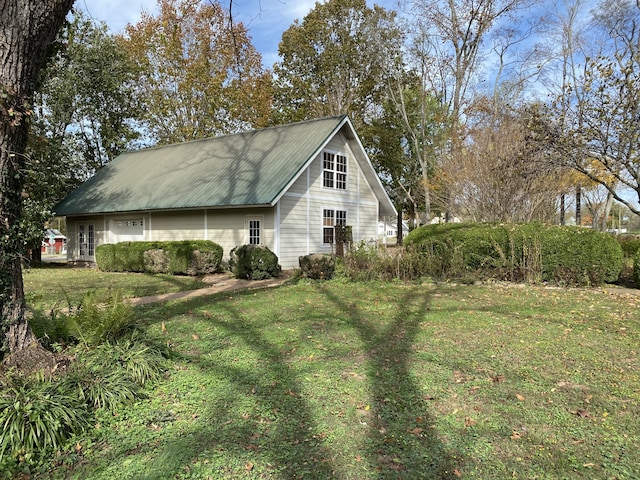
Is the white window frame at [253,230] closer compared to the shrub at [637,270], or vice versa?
→ the shrub at [637,270]

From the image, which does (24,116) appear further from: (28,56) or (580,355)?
(580,355)

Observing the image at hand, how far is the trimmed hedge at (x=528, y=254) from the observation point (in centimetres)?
1104

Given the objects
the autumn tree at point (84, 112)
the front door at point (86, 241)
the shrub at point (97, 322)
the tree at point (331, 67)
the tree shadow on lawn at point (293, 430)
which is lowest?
the tree shadow on lawn at point (293, 430)

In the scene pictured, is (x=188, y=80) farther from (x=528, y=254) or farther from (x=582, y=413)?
(x=582, y=413)

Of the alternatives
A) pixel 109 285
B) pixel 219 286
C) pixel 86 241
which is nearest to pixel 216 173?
pixel 219 286

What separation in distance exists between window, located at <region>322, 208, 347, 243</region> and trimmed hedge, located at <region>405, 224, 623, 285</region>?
5860mm

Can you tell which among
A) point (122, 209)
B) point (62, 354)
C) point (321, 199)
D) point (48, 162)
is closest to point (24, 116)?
point (62, 354)

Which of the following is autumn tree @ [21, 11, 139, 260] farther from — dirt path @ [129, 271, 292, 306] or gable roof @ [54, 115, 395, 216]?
dirt path @ [129, 271, 292, 306]

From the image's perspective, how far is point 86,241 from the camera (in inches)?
869

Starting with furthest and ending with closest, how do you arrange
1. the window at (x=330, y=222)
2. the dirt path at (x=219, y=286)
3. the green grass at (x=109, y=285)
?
the window at (x=330, y=222) < the green grass at (x=109, y=285) < the dirt path at (x=219, y=286)

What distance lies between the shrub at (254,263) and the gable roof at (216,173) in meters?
1.67

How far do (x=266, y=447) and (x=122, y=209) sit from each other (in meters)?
18.1

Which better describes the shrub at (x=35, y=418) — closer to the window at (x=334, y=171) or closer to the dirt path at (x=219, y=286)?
the dirt path at (x=219, y=286)

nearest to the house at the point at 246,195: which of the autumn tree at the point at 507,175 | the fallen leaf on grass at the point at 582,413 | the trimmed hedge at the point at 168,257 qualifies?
the trimmed hedge at the point at 168,257
